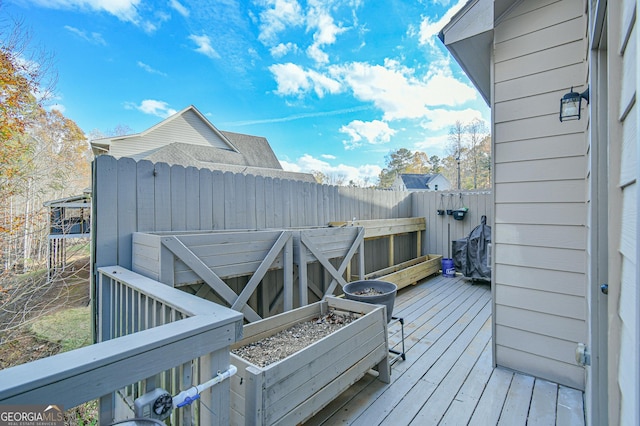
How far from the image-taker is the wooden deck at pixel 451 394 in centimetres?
201

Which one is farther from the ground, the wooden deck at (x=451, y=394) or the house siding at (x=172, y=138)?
the house siding at (x=172, y=138)

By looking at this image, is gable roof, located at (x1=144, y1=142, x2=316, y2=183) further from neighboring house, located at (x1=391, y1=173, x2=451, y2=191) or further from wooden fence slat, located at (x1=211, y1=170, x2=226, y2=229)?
neighboring house, located at (x1=391, y1=173, x2=451, y2=191)

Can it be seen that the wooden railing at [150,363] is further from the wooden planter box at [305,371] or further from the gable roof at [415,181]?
the gable roof at [415,181]

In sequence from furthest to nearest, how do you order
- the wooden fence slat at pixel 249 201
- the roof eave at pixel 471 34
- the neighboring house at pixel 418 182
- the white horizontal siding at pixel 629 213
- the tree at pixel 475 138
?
the neighboring house at pixel 418 182 → the tree at pixel 475 138 → the wooden fence slat at pixel 249 201 → the roof eave at pixel 471 34 → the white horizontal siding at pixel 629 213

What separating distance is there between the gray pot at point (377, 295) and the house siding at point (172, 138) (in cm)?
1091

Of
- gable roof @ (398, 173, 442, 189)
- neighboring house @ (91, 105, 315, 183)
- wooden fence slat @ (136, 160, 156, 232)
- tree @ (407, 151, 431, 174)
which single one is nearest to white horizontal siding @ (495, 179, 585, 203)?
wooden fence slat @ (136, 160, 156, 232)

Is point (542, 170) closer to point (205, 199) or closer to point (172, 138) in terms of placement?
point (205, 199)

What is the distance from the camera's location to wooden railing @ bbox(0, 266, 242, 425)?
2.32 feet

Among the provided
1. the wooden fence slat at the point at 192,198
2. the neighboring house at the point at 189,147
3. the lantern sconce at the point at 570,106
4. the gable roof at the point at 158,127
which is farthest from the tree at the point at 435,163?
the wooden fence slat at the point at 192,198

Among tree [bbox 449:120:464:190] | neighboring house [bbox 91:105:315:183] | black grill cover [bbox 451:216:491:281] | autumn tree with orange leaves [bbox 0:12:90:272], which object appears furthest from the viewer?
tree [bbox 449:120:464:190]

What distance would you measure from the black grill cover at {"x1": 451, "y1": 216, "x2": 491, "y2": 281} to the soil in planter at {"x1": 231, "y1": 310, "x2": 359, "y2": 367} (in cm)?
396

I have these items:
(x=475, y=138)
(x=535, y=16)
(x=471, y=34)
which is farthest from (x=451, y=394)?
(x=475, y=138)

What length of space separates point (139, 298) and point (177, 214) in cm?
112

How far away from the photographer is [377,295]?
9.23ft
